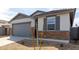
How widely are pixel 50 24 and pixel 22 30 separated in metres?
6.08

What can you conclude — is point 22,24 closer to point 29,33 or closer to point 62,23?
point 29,33

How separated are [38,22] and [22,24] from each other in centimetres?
413

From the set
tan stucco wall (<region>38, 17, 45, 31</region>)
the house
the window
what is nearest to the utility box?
the house

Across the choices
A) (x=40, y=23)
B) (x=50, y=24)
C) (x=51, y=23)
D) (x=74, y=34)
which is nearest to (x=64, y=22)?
(x=51, y=23)

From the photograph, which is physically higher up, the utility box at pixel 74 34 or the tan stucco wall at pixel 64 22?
the tan stucco wall at pixel 64 22

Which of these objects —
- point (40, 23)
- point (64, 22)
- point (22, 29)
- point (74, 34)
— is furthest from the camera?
point (22, 29)

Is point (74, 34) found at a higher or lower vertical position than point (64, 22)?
lower

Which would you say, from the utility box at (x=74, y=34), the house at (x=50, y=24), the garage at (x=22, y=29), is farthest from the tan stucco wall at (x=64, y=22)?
the garage at (x=22, y=29)

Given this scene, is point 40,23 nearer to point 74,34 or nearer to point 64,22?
point 64,22

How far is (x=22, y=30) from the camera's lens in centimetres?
1994

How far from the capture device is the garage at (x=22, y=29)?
18750 mm

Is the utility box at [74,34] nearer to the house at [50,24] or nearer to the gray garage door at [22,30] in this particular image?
the house at [50,24]

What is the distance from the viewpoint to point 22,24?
795 inches
